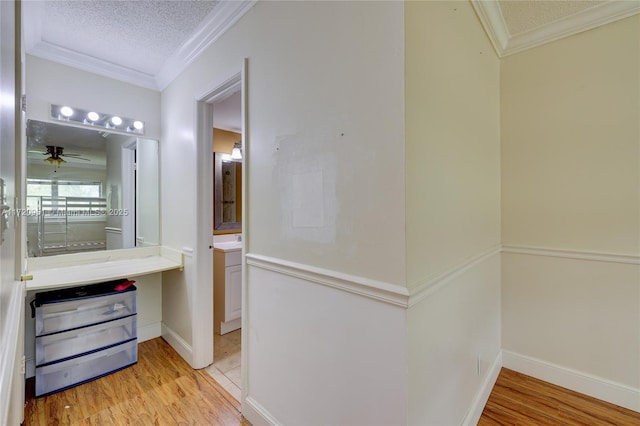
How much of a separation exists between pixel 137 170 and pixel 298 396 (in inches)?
98.0

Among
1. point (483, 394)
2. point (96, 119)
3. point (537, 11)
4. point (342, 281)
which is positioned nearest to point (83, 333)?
point (96, 119)

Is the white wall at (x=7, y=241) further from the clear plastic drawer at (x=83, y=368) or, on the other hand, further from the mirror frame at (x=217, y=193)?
the mirror frame at (x=217, y=193)

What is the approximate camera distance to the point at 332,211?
4.14 ft

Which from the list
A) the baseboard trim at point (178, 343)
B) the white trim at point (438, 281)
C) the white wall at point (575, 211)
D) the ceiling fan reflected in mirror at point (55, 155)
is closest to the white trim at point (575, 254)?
the white wall at point (575, 211)

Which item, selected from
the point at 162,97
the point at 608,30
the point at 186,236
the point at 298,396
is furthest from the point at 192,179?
the point at 608,30

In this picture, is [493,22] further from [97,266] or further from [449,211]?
[97,266]

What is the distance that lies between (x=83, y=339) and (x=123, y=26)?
228 cm

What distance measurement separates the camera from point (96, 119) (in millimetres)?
2496

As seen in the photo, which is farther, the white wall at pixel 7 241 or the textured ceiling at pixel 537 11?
the textured ceiling at pixel 537 11

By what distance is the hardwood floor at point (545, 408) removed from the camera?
1.71 metres

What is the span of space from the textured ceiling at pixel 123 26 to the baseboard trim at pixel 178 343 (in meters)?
2.42

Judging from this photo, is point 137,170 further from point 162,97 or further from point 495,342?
point 495,342

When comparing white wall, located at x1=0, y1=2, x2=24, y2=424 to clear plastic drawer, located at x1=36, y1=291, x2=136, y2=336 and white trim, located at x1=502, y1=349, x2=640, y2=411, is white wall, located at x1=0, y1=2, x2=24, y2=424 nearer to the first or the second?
clear plastic drawer, located at x1=36, y1=291, x2=136, y2=336

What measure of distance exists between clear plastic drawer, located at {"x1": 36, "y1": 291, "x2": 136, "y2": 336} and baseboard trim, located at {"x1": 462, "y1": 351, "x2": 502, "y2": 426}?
251 cm
